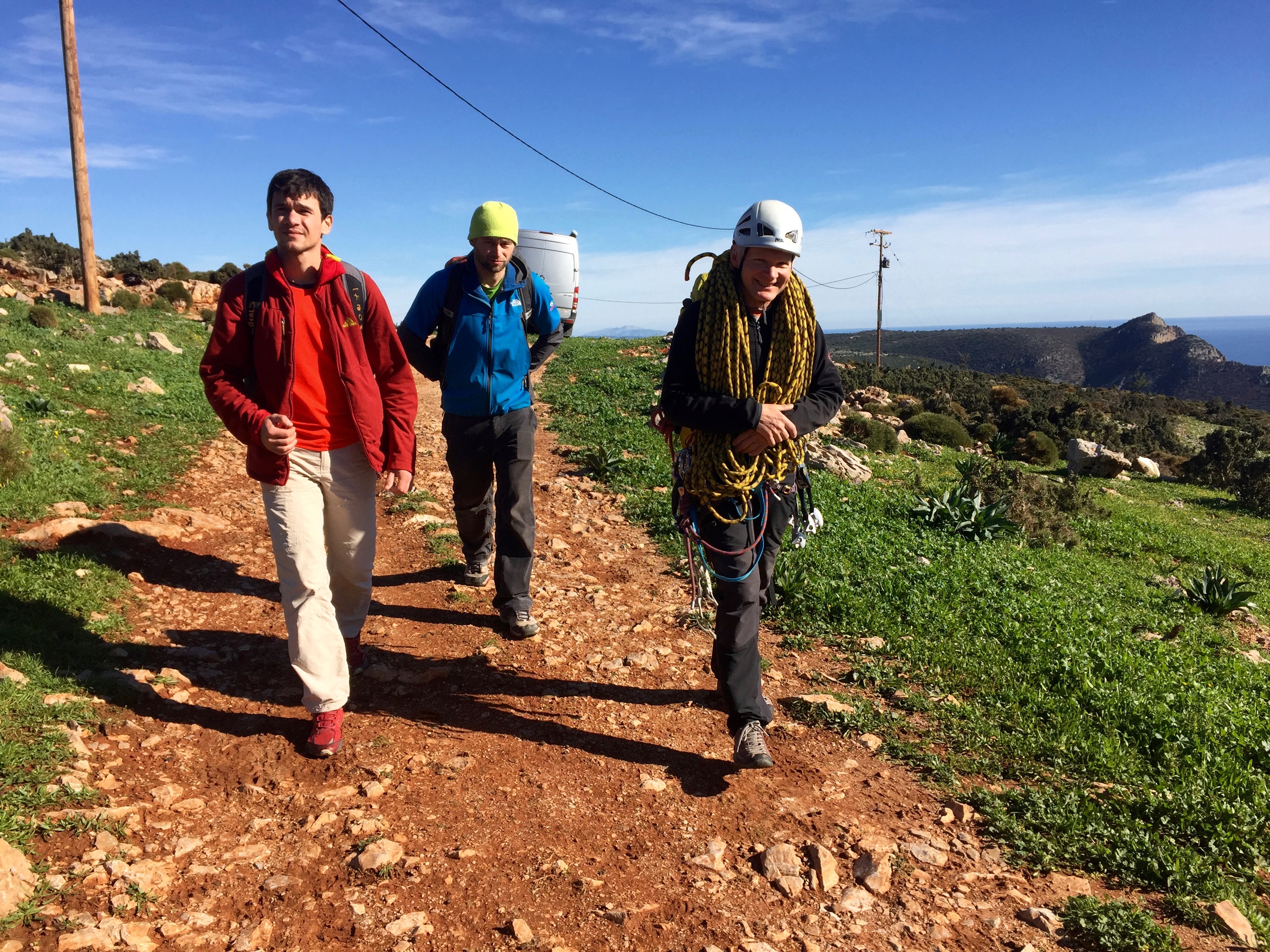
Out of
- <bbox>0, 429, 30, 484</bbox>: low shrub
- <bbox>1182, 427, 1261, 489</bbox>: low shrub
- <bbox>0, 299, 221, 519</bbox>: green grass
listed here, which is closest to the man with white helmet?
<bbox>0, 299, 221, 519</bbox>: green grass

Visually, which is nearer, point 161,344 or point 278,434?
point 278,434

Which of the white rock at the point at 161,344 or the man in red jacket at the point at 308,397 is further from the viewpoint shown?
the white rock at the point at 161,344

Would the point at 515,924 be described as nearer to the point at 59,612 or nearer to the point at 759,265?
the point at 759,265

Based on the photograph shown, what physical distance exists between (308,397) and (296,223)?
71cm

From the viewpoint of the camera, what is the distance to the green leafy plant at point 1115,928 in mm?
2537

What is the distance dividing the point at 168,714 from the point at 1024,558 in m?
7.24

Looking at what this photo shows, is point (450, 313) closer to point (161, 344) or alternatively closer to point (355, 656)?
point (355, 656)

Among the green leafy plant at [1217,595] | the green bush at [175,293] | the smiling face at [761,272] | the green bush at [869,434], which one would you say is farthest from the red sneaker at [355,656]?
the green bush at [175,293]

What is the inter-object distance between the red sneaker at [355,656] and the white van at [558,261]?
38.1 feet

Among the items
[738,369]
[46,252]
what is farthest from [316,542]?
[46,252]

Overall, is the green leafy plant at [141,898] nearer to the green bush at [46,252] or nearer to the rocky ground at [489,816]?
the rocky ground at [489,816]

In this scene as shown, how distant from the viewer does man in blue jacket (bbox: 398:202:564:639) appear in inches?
176

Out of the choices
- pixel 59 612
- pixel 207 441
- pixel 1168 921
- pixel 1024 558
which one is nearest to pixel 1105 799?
pixel 1168 921

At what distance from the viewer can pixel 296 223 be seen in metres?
3.12
